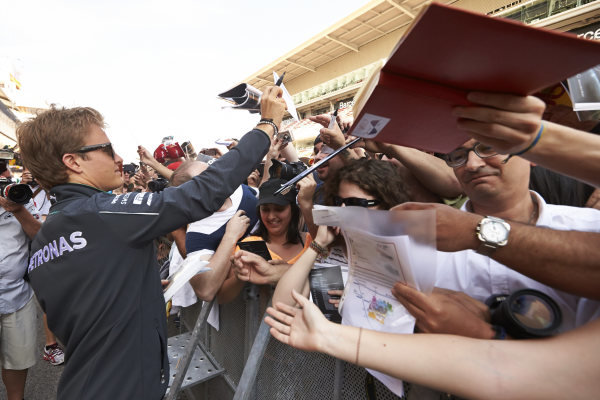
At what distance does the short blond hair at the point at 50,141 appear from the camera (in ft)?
4.80

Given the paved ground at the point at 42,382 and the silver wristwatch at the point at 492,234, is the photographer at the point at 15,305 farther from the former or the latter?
the silver wristwatch at the point at 492,234

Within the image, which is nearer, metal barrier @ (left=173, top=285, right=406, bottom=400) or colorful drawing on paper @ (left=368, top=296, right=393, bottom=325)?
colorful drawing on paper @ (left=368, top=296, right=393, bottom=325)

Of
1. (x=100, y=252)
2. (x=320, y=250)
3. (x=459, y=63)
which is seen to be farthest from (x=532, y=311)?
(x=100, y=252)

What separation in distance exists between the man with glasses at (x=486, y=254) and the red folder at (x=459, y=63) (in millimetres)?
366

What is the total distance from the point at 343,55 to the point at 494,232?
2187 centimetres

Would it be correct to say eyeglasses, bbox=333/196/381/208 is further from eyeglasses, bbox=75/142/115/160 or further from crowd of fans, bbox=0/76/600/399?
eyeglasses, bbox=75/142/115/160

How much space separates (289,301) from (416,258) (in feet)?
2.64

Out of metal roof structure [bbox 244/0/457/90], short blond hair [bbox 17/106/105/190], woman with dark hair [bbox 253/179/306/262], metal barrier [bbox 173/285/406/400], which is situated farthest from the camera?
metal roof structure [bbox 244/0/457/90]

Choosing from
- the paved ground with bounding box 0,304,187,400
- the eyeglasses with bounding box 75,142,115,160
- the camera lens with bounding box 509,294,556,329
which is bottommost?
the paved ground with bounding box 0,304,187,400

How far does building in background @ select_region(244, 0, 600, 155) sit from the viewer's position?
15.4 metres

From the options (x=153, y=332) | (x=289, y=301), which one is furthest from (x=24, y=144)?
(x=289, y=301)

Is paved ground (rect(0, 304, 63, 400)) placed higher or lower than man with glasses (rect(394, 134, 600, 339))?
lower

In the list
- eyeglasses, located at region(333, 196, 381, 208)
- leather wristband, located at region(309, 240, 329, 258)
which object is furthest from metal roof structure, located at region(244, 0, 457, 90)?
leather wristband, located at region(309, 240, 329, 258)

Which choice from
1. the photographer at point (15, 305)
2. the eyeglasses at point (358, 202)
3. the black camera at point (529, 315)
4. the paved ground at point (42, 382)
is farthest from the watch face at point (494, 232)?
the paved ground at point (42, 382)
